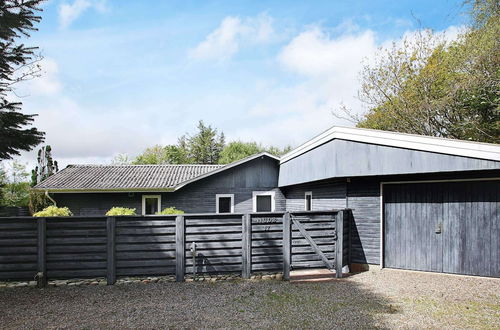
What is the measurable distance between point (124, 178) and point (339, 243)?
402 inches

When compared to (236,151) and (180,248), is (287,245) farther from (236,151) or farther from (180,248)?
(236,151)

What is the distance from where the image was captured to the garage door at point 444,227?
760cm

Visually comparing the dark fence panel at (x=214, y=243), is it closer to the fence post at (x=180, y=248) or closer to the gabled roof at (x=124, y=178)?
the fence post at (x=180, y=248)

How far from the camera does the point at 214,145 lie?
47062 mm

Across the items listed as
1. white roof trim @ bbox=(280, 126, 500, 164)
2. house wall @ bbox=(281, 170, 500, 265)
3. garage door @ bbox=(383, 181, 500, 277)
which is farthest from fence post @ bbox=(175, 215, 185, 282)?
garage door @ bbox=(383, 181, 500, 277)

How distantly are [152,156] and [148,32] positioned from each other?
3794 cm

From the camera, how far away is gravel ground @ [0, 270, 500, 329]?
511 centimetres

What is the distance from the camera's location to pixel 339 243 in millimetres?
7980

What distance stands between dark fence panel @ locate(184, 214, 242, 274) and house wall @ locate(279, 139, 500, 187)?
306 cm

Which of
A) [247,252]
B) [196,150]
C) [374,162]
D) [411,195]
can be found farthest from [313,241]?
[196,150]

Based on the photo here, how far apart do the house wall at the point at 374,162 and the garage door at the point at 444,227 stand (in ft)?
3.06

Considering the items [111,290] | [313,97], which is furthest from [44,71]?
[313,97]

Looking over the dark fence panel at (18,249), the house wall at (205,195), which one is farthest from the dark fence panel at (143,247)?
the house wall at (205,195)

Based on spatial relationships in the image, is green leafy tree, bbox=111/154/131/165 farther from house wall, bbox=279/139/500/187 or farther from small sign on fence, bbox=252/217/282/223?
small sign on fence, bbox=252/217/282/223
